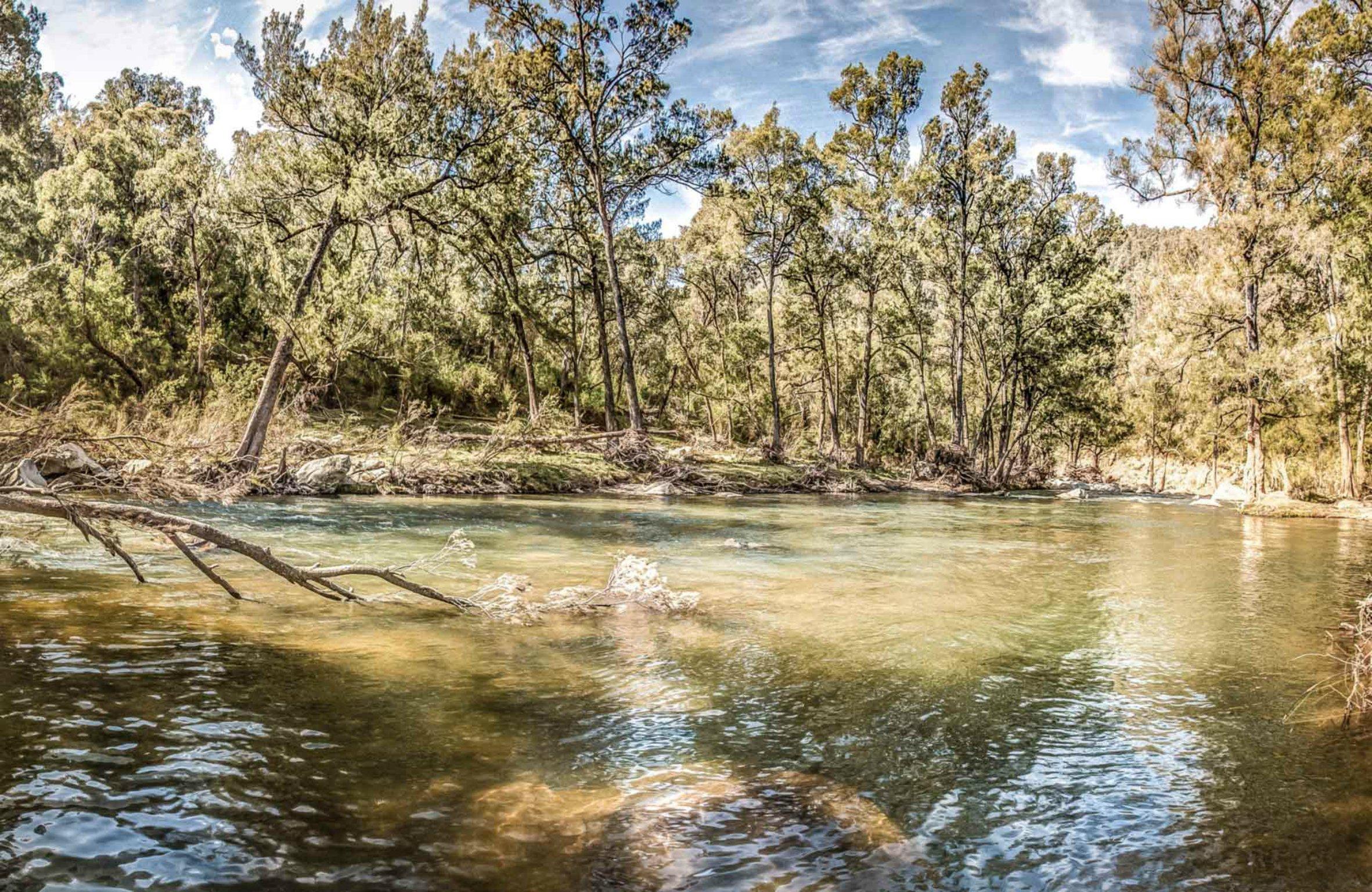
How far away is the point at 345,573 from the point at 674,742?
3.38 meters

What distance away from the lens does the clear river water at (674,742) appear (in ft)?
12.8

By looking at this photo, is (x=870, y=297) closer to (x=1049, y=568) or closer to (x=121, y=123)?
(x=1049, y=568)

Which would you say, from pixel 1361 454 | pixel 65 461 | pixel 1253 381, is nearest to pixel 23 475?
pixel 65 461

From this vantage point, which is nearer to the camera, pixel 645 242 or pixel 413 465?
pixel 413 465

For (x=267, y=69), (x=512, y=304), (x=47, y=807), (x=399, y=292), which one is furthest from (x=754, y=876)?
(x=512, y=304)

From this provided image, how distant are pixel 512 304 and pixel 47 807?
2704 cm

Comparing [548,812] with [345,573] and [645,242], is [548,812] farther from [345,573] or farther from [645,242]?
[645,242]

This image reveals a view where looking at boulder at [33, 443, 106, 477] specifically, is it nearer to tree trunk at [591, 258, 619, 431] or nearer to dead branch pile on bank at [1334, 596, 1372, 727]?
dead branch pile on bank at [1334, 596, 1372, 727]

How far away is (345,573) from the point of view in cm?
702

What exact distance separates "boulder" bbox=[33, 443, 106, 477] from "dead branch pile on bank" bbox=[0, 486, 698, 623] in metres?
0.54

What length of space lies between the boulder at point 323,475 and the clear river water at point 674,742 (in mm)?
9662

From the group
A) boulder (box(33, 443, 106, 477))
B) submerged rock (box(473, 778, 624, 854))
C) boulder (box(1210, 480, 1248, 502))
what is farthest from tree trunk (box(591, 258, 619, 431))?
submerged rock (box(473, 778, 624, 854))

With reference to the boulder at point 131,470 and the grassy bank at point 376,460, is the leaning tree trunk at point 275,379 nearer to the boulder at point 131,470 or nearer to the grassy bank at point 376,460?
the grassy bank at point 376,460

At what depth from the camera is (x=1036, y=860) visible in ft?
13.4
